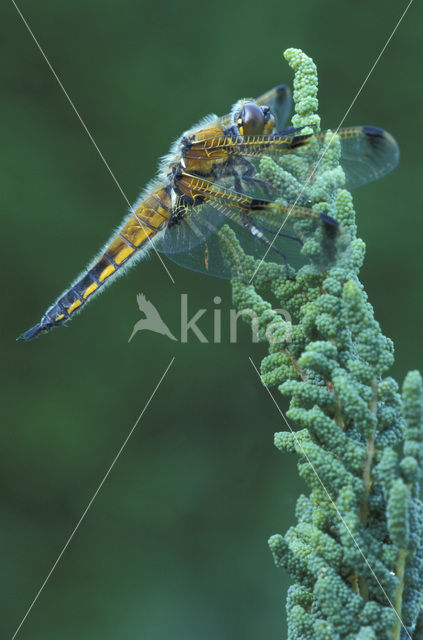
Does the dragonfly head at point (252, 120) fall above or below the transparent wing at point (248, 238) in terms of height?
above

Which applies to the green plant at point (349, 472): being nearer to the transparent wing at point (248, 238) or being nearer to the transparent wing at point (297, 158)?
the transparent wing at point (248, 238)

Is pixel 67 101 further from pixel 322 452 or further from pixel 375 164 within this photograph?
pixel 322 452

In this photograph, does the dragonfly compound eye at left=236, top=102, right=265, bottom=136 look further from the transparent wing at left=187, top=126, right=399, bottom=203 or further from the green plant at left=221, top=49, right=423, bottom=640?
the green plant at left=221, top=49, right=423, bottom=640

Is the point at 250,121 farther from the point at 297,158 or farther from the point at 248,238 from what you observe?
the point at 297,158

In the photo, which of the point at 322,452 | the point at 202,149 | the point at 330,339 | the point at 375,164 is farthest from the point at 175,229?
the point at 322,452

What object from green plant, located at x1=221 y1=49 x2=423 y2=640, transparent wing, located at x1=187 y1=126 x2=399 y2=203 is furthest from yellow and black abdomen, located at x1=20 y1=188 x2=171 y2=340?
green plant, located at x1=221 y1=49 x2=423 y2=640

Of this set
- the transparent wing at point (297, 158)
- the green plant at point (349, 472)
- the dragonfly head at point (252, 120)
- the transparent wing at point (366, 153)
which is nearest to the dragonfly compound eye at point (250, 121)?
the dragonfly head at point (252, 120)

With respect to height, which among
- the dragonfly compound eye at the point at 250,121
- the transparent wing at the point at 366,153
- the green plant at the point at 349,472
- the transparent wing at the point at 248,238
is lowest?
the green plant at the point at 349,472
